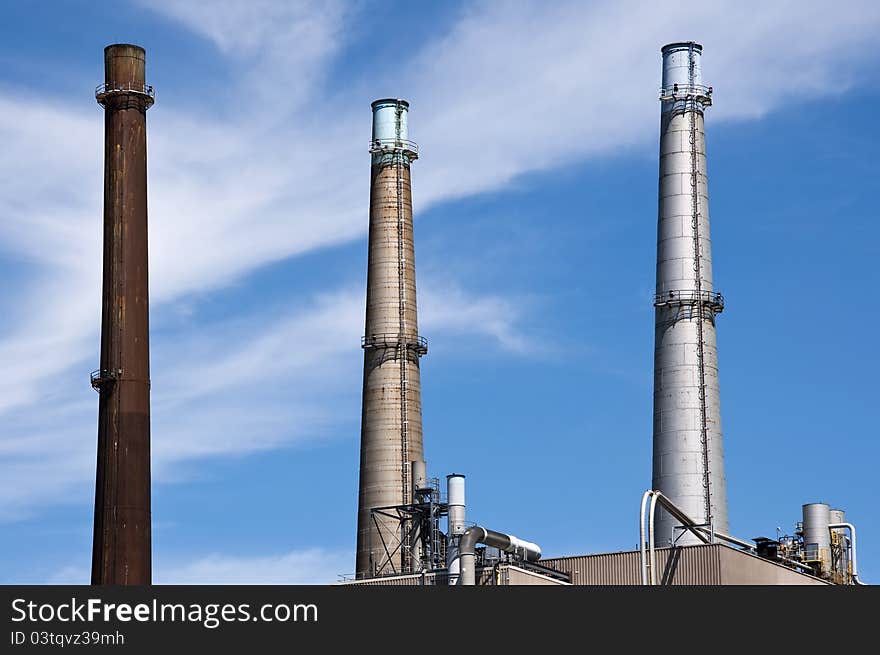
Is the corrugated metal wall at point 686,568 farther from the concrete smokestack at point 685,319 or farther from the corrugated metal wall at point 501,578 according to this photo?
the concrete smokestack at point 685,319

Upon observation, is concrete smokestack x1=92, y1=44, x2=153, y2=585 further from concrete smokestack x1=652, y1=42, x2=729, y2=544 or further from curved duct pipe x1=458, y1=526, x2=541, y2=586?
concrete smokestack x1=652, y1=42, x2=729, y2=544

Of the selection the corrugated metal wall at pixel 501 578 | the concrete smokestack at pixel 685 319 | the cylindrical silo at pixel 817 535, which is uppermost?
the concrete smokestack at pixel 685 319

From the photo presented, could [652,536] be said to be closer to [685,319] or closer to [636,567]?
[636,567]

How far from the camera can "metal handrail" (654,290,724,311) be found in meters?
79.7

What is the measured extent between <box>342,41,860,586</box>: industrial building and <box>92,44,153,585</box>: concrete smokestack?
1011cm

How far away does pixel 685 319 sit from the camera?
79625 millimetres

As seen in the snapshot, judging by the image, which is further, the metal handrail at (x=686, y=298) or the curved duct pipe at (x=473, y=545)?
the metal handrail at (x=686, y=298)

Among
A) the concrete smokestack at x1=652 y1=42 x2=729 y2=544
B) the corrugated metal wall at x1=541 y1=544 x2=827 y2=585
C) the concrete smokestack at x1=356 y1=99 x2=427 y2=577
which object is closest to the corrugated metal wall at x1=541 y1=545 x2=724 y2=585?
the corrugated metal wall at x1=541 y1=544 x2=827 y2=585

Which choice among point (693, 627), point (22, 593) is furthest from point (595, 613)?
point (22, 593)

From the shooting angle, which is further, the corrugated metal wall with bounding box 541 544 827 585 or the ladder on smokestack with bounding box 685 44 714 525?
the ladder on smokestack with bounding box 685 44 714 525

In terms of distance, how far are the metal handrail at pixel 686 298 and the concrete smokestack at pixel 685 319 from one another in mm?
44

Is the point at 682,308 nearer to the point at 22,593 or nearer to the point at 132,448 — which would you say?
the point at 132,448

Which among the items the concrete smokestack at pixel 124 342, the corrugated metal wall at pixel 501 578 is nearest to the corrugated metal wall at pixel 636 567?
the corrugated metal wall at pixel 501 578

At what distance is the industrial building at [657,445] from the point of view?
66875 mm
